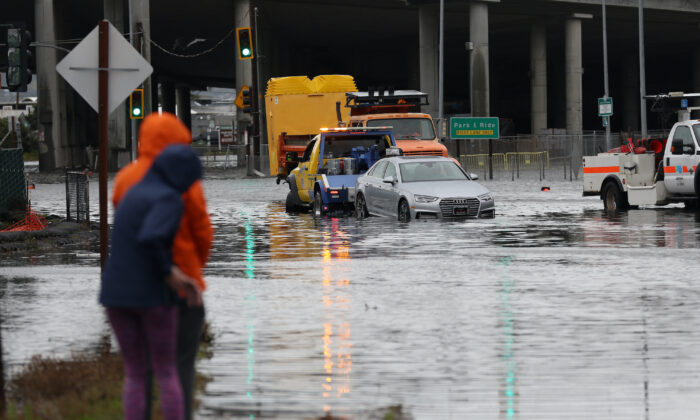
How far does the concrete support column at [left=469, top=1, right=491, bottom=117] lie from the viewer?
2685 inches

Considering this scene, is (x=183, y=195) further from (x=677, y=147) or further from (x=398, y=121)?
(x=398, y=121)

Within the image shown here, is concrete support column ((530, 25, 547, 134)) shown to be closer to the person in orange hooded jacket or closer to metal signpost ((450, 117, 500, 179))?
metal signpost ((450, 117, 500, 179))

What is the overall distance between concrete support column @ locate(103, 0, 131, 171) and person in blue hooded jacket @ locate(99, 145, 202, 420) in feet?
188

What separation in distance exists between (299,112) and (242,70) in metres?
24.4

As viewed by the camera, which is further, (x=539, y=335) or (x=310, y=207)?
(x=310, y=207)

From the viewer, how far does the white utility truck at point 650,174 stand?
1086 inches

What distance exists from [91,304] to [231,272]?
11.8 feet

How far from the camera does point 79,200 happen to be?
26266 millimetres

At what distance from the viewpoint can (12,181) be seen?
2533 centimetres

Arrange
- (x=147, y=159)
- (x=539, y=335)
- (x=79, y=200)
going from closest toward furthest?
1. (x=147, y=159)
2. (x=539, y=335)
3. (x=79, y=200)

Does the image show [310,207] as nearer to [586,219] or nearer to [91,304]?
[586,219]

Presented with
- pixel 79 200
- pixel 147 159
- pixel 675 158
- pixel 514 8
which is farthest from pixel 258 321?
pixel 514 8

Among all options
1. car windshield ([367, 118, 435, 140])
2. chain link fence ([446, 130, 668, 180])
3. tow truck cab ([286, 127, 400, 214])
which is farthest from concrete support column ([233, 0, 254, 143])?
tow truck cab ([286, 127, 400, 214])

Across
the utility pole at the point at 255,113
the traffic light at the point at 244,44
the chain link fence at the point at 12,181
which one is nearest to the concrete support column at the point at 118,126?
the utility pole at the point at 255,113
